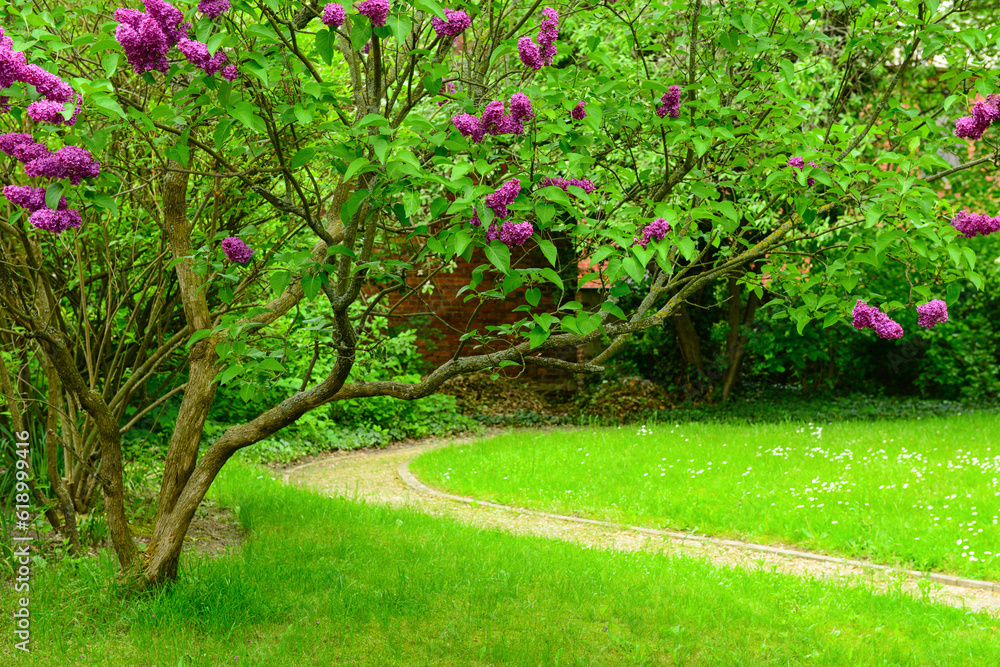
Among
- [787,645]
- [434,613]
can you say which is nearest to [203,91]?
[434,613]

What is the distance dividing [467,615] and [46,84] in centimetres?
297

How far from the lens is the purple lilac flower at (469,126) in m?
2.53

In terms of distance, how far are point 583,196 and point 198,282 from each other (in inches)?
91.5

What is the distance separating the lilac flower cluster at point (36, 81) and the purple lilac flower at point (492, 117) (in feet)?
4.14

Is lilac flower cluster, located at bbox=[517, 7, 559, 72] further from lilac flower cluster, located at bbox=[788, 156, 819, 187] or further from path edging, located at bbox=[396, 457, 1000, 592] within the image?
path edging, located at bbox=[396, 457, 1000, 592]

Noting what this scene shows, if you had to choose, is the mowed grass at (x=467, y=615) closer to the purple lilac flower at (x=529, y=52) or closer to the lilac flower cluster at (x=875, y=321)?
the lilac flower cluster at (x=875, y=321)

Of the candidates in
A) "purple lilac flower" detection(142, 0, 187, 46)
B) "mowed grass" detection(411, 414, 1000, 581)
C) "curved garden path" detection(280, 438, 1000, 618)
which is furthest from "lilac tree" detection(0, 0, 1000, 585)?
"mowed grass" detection(411, 414, 1000, 581)

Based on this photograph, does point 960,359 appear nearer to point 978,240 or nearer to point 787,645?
point 978,240

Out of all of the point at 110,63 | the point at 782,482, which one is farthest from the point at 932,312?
the point at 782,482

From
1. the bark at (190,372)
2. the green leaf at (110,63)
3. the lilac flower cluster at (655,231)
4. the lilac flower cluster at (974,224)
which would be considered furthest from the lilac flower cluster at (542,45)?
the bark at (190,372)

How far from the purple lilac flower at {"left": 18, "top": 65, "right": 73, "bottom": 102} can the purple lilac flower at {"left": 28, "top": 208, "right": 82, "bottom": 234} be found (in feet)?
1.17

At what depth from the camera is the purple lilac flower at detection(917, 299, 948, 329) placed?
307 centimetres

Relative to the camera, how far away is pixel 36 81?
2.36m

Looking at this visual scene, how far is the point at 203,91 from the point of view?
275 centimetres
